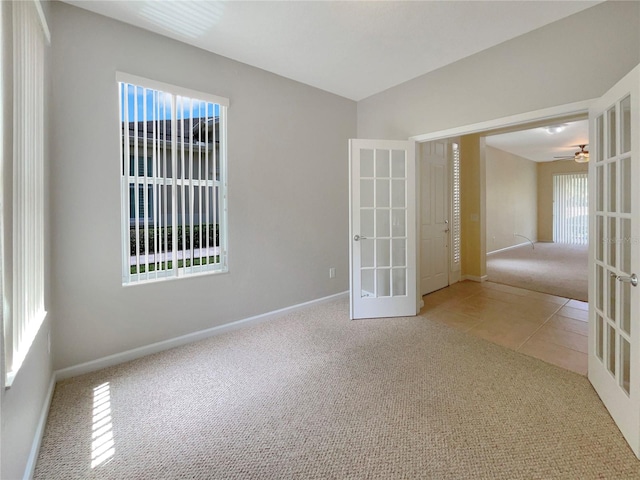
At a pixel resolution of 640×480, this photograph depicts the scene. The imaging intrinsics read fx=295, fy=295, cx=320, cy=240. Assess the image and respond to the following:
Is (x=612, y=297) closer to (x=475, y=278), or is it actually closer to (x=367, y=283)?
(x=367, y=283)

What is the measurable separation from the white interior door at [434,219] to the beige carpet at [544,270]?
1.23 metres

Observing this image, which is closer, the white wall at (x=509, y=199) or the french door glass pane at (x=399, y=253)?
the french door glass pane at (x=399, y=253)

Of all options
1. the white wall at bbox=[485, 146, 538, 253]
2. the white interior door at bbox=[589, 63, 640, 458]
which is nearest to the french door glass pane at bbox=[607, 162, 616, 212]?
the white interior door at bbox=[589, 63, 640, 458]

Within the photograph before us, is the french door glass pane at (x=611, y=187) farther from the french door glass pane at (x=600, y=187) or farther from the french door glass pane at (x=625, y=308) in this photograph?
the french door glass pane at (x=625, y=308)

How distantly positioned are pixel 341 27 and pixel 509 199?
7.98 meters

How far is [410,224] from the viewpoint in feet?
11.0

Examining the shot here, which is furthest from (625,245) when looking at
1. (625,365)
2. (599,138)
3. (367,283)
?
(367,283)

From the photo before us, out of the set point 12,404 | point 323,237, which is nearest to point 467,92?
point 323,237

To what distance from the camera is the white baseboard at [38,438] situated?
136 cm

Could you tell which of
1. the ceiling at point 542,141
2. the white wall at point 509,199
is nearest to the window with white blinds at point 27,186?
the ceiling at point 542,141

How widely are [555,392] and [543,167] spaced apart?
1053 centimetres

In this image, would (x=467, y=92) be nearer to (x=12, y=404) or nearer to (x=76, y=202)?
(x=76, y=202)

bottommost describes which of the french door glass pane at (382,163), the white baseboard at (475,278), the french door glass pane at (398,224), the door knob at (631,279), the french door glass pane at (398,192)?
the white baseboard at (475,278)

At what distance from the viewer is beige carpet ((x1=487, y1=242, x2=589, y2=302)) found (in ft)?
14.6
